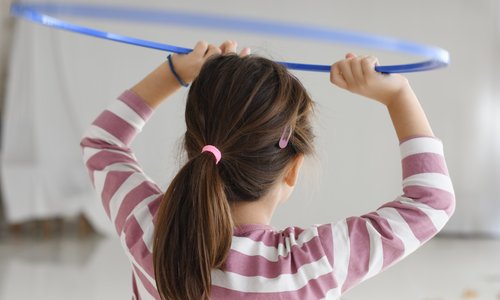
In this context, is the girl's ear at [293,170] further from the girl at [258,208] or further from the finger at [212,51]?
the finger at [212,51]

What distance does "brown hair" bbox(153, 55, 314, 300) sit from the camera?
2.76 ft

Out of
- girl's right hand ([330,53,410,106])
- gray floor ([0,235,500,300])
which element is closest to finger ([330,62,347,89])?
girl's right hand ([330,53,410,106])

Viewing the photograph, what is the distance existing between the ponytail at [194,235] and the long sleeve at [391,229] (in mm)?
111

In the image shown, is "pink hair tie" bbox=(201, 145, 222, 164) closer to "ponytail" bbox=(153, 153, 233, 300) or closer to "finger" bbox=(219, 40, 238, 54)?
"ponytail" bbox=(153, 153, 233, 300)

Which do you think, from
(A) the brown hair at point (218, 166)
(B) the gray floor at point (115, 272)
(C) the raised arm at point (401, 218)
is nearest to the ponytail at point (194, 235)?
(A) the brown hair at point (218, 166)

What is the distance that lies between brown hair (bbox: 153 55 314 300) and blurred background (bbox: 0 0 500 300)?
312cm

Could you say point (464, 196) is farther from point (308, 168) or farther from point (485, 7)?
point (308, 168)

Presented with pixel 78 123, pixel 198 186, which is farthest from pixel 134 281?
pixel 78 123

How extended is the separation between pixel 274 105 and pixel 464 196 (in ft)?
11.8

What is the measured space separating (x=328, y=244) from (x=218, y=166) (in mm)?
147

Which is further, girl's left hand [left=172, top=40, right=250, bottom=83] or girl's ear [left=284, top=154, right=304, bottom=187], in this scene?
girl's left hand [left=172, top=40, right=250, bottom=83]

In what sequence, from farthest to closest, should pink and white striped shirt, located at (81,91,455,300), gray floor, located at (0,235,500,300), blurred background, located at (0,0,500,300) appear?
blurred background, located at (0,0,500,300), gray floor, located at (0,235,500,300), pink and white striped shirt, located at (81,91,455,300)

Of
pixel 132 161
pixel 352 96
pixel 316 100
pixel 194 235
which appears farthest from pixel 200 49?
pixel 352 96

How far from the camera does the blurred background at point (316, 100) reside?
4.05 metres
